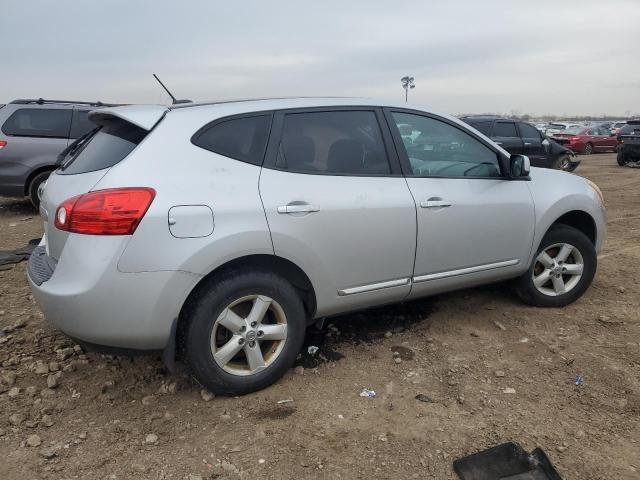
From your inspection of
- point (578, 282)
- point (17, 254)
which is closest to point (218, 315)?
point (578, 282)

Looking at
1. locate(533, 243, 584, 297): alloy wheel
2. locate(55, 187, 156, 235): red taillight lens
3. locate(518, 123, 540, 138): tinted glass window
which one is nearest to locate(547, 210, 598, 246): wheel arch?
locate(533, 243, 584, 297): alloy wheel

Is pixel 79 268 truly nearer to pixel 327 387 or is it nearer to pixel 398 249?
pixel 327 387

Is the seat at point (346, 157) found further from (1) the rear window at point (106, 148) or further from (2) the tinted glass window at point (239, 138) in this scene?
(1) the rear window at point (106, 148)

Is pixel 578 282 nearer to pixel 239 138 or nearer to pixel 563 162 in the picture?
pixel 239 138

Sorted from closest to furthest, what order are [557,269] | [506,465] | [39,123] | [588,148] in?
[506,465], [557,269], [39,123], [588,148]

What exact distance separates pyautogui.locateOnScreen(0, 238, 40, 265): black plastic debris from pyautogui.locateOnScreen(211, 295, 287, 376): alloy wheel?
12.1 ft

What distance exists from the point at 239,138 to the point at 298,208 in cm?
51

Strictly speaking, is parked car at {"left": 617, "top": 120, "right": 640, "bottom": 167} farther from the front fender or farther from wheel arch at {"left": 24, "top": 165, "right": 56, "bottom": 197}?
wheel arch at {"left": 24, "top": 165, "right": 56, "bottom": 197}

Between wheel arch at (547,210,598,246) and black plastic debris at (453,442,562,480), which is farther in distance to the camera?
wheel arch at (547,210,598,246)

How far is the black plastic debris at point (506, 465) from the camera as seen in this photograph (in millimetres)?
2363

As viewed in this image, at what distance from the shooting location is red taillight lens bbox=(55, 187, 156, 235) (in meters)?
2.56

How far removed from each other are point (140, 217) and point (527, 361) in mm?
2535

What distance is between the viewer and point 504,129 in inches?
532

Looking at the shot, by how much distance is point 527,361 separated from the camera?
3439 mm
